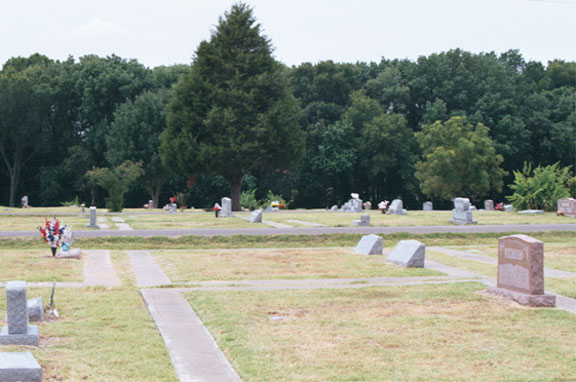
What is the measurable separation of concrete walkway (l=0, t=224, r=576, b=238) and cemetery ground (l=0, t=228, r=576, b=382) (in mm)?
6391

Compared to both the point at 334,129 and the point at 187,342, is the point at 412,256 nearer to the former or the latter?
the point at 187,342

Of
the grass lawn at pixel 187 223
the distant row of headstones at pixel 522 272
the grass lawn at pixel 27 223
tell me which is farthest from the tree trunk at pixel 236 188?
the distant row of headstones at pixel 522 272

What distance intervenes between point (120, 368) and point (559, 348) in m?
5.93

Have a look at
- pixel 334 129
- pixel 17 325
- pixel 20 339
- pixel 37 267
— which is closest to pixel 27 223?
pixel 37 267

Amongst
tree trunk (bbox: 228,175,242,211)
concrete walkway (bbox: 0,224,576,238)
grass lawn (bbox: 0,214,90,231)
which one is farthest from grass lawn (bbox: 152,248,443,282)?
tree trunk (bbox: 228,175,242,211)

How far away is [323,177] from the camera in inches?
2586

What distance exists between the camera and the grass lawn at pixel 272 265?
1642 centimetres

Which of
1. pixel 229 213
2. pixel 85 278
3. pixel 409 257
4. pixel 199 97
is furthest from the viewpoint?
pixel 199 97

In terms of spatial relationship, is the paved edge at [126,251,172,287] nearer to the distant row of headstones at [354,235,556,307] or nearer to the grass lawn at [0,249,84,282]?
the grass lawn at [0,249,84,282]

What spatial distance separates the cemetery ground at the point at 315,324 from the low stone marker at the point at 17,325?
187 mm

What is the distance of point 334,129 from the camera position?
62031 millimetres

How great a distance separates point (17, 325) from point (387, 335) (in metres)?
5.31

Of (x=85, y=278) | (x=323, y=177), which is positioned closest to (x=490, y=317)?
(x=85, y=278)

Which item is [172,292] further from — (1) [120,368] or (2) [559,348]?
(2) [559,348]
